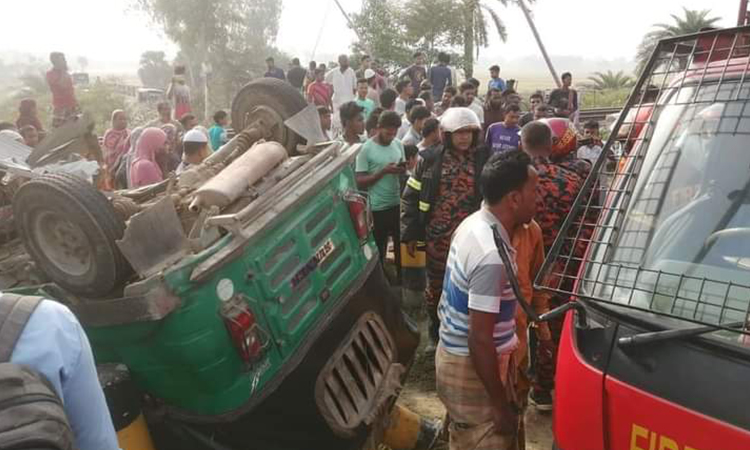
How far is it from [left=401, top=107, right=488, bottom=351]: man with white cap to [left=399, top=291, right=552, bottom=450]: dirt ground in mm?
517

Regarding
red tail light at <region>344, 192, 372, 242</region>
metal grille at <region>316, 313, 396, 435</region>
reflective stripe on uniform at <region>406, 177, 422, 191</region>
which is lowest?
metal grille at <region>316, 313, 396, 435</region>

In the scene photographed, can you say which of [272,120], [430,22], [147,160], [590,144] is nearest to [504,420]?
[272,120]

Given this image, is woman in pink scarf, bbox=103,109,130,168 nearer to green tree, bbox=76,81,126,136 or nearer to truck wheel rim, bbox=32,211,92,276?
truck wheel rim, bbox=32,211,92,276

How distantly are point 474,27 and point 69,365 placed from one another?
27.4m

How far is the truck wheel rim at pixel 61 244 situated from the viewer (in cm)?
257

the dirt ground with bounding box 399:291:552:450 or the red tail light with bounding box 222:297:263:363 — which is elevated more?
the red tail light with bounding box 222:297:263:363

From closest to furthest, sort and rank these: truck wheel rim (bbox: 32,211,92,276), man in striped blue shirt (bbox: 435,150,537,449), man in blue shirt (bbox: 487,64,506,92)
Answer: man in striped blue shirt (bbox: 435,150,537,449) → truck wheel rim (bbox: 32,211,92,276) → man in blue shirt (bbox: 487,64,506,92)

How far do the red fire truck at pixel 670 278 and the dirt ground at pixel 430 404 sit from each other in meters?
1.53

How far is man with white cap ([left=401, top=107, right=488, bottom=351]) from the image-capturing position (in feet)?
14.1

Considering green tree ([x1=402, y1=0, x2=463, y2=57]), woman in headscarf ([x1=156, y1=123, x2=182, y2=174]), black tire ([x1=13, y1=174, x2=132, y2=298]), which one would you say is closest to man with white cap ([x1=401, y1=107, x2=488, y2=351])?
black tire ([x1=13, y1=174, x2=132, y2=298])

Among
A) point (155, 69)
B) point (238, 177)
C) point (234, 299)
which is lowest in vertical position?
point (155, 69)

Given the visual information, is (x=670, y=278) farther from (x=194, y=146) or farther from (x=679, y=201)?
(x=194, y=146)

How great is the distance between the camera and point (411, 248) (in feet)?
16.1

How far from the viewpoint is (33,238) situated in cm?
263
